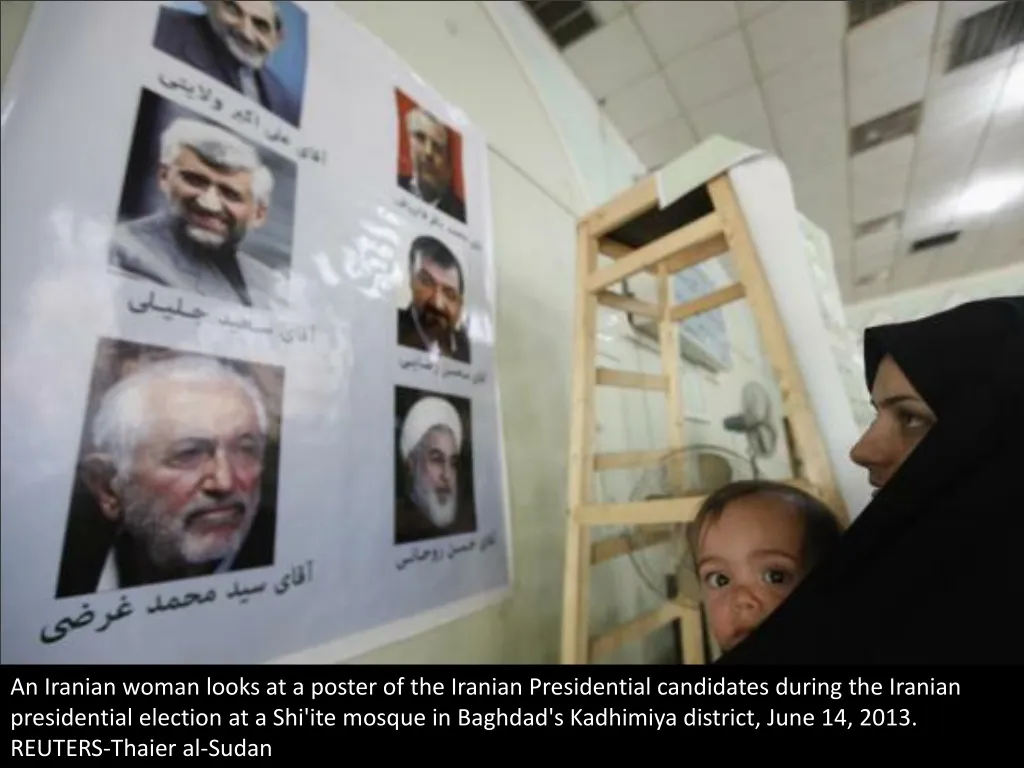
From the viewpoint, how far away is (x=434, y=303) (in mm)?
890

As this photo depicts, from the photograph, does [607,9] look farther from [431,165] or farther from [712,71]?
[431,165]

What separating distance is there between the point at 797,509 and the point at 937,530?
26 centimetres

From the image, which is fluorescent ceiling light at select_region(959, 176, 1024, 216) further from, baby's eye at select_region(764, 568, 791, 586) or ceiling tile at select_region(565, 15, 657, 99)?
ceiling tile at select_region(565, 15, 657, 99)

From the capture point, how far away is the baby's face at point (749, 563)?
47cm

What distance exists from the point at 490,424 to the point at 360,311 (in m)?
0.37

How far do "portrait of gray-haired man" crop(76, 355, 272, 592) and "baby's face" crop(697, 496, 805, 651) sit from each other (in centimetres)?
57

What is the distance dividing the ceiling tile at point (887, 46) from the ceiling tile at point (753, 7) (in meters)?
0.32

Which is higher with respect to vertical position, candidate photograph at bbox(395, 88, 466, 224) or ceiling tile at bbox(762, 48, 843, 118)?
ceiling tile at bbox(762, 48, 843, 118)

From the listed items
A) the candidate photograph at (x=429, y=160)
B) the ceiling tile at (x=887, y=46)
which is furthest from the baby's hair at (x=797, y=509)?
the ceiling tile at (x=887, y=46)

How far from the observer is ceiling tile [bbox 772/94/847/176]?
7.16 feet

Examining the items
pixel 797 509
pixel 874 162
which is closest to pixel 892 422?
pixel 797 509

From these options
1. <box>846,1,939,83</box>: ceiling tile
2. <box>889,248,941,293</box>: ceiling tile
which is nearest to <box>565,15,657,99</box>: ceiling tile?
<box>846,1,939,83</box>: ceiling tile

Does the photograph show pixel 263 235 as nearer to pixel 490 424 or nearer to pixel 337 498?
pixel 337 498

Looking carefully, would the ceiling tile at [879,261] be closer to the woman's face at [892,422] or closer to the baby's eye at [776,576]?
the woman's face at [892,422]
